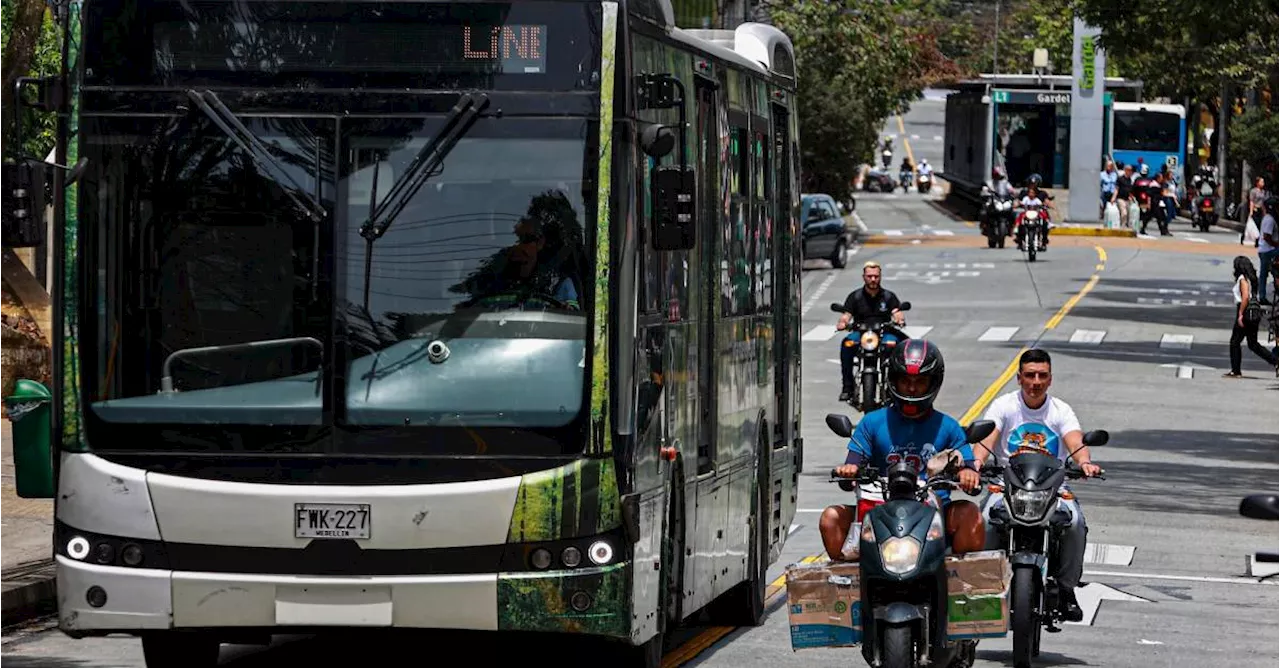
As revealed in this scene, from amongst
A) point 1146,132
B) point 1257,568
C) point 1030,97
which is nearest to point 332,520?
point 1257,568

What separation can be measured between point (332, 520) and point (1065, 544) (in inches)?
152

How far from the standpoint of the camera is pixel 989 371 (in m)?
34.5

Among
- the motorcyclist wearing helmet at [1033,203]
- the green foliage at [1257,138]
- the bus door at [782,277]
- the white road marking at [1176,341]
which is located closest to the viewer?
the bus door at [782,277]

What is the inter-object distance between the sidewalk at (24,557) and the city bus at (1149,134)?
236 feet

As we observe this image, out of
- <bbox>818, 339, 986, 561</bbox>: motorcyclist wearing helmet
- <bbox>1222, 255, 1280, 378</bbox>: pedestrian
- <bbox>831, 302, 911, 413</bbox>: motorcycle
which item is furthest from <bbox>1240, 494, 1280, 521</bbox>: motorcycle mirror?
<bbox>1222, 255, 1280, 378</bbox>: pedestrian

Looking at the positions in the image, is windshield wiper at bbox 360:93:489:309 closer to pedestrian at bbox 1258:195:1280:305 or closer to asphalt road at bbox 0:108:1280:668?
asphalt road at bbox 0:108:1280:668

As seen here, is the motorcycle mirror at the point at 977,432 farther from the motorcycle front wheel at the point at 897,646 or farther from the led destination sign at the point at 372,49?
the led destination sign at the point at 372,49

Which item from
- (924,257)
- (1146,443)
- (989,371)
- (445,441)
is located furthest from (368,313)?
(924,257)

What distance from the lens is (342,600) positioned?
984 cm

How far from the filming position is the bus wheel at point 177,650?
11.0 m

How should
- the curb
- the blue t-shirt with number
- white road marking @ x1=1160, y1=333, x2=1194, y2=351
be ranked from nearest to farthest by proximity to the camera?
the blue t-shirt with number, the curb, white road marking @ x1=1160, y1=333, x2=1194, y2=351

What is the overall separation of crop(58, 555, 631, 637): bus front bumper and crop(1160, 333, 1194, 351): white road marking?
3071cm

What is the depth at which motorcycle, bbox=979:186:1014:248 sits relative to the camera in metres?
61.0

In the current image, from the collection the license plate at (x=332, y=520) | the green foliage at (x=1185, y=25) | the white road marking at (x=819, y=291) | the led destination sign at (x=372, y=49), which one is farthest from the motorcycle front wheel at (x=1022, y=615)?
the white road marking at (x=819, y=291)
